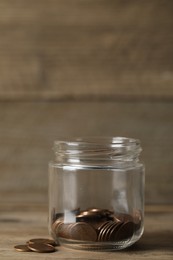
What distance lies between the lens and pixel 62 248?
0.96m

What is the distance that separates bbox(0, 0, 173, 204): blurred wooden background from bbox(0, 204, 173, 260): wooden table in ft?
0.40

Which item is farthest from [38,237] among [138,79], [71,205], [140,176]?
[138,79]

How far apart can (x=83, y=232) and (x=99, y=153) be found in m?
0.14

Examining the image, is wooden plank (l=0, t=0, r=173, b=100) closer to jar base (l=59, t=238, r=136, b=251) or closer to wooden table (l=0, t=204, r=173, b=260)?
wooden table (l=0, t=204, r=173, b=260)

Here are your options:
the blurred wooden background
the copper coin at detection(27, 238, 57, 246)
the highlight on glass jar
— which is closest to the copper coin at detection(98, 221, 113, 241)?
the highlight on glass jar

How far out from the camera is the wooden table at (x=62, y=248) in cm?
91

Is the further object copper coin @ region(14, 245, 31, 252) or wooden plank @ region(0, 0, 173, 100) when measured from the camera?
wooden plank @ region(0, 0, 173, 100)

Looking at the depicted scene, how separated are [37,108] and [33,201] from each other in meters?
0.26

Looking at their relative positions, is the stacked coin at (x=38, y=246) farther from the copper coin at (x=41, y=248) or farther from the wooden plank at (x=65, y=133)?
the wooden plank at (x=65, y=133)

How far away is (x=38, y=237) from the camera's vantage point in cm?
105

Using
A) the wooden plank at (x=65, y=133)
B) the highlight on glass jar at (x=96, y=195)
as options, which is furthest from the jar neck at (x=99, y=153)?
the wooden plank at (x=65, y=133)

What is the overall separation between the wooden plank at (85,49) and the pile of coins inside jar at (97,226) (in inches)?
23.6

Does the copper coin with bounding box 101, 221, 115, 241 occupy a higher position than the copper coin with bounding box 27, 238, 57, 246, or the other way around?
the copper coin with bounding box 101, 221, 115, 241

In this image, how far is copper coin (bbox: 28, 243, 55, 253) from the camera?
0.93 meters
